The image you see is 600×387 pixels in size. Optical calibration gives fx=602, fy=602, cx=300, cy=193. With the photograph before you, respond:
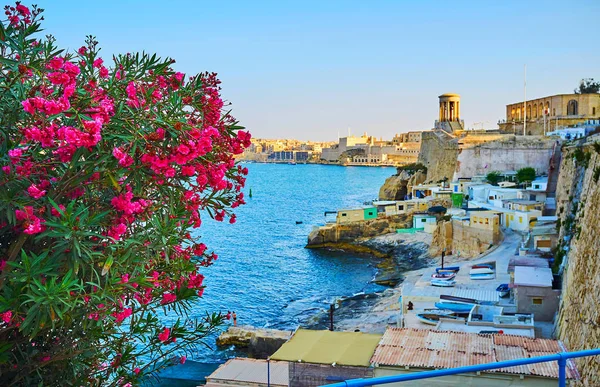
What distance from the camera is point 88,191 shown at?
3.55 meters

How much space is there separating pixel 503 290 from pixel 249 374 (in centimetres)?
974

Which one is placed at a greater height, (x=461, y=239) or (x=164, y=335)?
(x=164, y=335)

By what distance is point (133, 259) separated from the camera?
11.5 ft

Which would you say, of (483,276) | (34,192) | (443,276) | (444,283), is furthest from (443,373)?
(443,276)

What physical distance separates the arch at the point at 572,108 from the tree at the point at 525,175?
16.7 m

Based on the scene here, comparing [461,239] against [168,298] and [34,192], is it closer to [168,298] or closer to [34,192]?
[168,298]

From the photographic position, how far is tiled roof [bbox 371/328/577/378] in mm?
8977

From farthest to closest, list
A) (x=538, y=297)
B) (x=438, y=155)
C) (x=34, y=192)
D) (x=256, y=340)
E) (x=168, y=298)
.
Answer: (x=438, y=155), (x=256, y=340), (x=538, y=297), (x=168, y=298), (x=34, y=192)

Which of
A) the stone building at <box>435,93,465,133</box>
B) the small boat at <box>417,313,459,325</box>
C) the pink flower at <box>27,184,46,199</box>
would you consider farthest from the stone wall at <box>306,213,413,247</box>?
the pink flower at <box>27,184,46,199</box>

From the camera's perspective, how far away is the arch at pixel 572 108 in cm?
5219

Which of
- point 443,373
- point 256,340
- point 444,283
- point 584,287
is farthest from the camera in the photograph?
point 444,283

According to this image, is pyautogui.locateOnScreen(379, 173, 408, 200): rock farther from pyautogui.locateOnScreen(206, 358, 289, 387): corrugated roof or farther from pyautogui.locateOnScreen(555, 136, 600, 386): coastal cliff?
pyautogui.locateOnScreen(206, 358, 289, 387): corrugated roof

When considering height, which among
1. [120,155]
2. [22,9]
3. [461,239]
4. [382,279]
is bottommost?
[382,279]

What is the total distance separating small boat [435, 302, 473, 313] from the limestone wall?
86.5 ft
